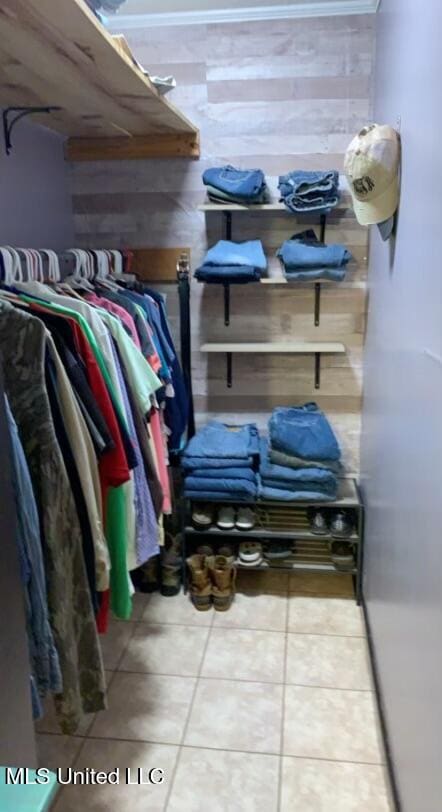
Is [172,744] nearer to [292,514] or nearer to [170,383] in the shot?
[292,514]

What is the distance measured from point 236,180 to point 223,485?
1251mm

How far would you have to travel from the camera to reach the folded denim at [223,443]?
2.65m

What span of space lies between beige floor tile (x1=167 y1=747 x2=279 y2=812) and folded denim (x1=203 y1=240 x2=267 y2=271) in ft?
5.78

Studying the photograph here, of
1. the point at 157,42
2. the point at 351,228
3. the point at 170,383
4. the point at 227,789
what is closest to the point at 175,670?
the point at 227,789

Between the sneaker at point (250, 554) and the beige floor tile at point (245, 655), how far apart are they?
31 centimetres

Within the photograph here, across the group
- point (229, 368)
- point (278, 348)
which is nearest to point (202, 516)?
point (229, 368)

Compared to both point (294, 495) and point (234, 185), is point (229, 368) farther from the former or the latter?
point (234, 185)

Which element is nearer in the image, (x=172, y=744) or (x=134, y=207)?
(x=172, y=744)

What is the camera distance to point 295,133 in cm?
272

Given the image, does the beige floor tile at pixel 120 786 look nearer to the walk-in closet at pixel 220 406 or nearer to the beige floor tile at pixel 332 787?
the walk-in closet at pixel 220 406

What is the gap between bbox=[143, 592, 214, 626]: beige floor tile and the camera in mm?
2602

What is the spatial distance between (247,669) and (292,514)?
701 mm

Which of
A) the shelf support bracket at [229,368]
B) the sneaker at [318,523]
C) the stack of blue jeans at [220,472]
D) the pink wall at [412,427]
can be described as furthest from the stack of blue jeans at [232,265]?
the sneaker at [318,523]

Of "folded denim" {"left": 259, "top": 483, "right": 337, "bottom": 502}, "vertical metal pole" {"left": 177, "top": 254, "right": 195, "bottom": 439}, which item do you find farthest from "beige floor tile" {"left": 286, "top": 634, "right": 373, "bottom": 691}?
"vertical metal pole" {"left": 177, "top": 254, "right": 195, "bottom": 439}
